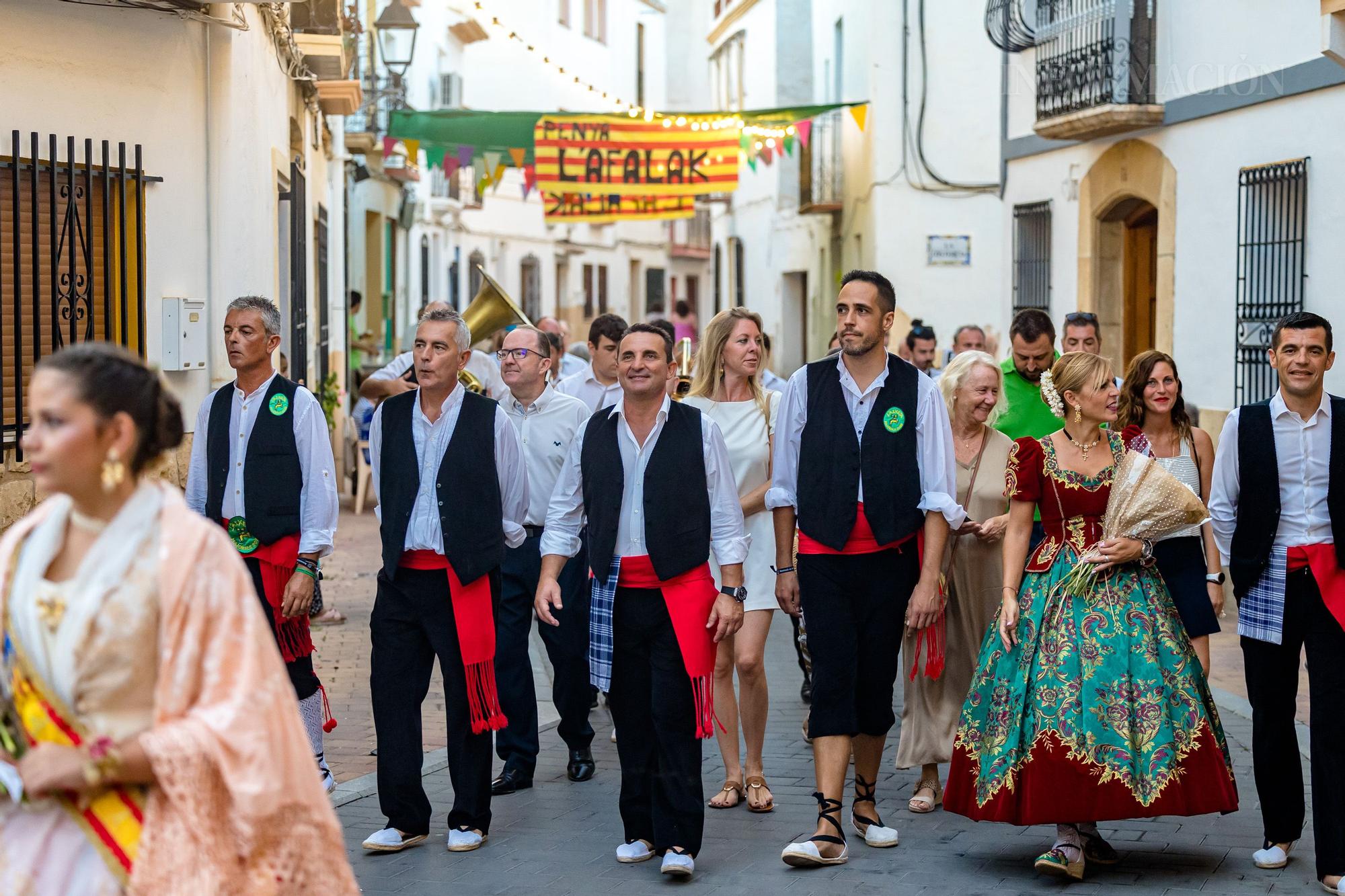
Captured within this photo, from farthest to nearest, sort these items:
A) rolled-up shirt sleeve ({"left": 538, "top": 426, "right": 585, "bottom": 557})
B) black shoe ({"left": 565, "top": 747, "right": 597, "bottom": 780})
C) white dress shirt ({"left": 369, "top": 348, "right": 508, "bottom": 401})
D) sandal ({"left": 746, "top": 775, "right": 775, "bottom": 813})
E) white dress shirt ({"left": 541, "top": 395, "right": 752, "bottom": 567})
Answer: white dress shirt ({"left": 369, "top": 348, "right": 508, "bottom": 401})
black shoe ({"left": 565, "top": 747, "right": 597, "bottom": 780})
sandal ({"left": 746, "top": 775, "right": 775, "bottom": 813})
rolled-up shirt sleeve ({"left": 538, "top": 426, "right": 585, "bottom": 557})
white dress shirt ({"left": 541, "top": 395, "right": 752, "bottom": 567})

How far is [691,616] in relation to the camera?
584cm

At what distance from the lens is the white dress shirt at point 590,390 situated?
28.6ft

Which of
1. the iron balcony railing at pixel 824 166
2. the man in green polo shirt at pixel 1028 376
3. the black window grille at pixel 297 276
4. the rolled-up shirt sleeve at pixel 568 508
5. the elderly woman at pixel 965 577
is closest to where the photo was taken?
the rolled-up shirt sleeve at pixel 568 508

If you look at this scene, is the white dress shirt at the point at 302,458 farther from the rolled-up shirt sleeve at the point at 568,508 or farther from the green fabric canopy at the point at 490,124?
the green fabric canopy at the point at 490,124

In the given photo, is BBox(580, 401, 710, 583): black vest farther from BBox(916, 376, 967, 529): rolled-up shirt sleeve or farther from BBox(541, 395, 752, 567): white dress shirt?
BBox(916, 376, 967, 529): rolled-up shirt sleeve

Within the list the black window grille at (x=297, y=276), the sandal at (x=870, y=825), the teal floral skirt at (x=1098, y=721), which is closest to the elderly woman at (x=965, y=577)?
the sandal at (x=870, y=825)

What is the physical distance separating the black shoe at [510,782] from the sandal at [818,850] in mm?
1441

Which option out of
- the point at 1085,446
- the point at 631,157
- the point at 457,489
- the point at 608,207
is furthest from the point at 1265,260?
the point at 608,207

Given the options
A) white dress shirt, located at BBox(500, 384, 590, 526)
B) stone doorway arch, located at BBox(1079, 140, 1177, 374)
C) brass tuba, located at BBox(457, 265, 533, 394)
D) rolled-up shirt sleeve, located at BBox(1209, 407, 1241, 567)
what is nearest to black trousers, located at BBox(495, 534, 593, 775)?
white dress shirt, located at BBox(500, 384, 590, 526)

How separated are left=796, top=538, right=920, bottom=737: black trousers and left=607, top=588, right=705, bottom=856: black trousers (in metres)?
0.49

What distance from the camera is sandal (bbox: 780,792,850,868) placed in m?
5.79

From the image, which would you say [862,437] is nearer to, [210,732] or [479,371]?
[210,732]

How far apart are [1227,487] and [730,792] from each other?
2226 mm

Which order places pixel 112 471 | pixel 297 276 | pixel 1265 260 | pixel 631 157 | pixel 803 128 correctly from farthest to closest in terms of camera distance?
pixel 803 128
pixel 631 157
pixel 297 276
pixel 1265 260
pixel 112 471
